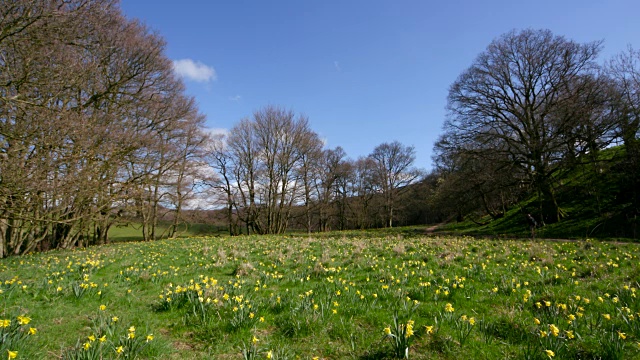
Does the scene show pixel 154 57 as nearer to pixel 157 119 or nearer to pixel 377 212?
pixel 157 119

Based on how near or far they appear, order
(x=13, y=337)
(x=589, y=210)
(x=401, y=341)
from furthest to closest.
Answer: (x=589, y=210) → (x=401, y=341) → (x=13, y=337)

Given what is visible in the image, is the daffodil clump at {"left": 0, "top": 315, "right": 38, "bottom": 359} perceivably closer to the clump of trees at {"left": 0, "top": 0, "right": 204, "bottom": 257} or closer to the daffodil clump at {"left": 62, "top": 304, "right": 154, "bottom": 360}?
the daffodil clump at {"left": 62, "top": 304, "right": 154, "bottom": 360}

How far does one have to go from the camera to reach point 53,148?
945 cm

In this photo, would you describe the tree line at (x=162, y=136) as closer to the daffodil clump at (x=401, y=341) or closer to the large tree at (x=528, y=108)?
the large tree at (x=528, y=108)

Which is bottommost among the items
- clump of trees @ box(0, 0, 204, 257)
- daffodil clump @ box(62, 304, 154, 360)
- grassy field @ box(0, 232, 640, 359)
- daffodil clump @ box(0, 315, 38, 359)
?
grassy field @ box(0, 232, 640, 359)

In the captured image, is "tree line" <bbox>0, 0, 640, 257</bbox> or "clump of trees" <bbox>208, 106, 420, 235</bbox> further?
"clump of trees" <bbox>208, 106, 420, 235</bbox>

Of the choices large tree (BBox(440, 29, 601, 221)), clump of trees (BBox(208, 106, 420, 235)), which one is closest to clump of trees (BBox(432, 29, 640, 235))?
large tree (BBox(440, 29, 601, 221))

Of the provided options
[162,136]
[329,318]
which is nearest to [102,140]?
[162,136]

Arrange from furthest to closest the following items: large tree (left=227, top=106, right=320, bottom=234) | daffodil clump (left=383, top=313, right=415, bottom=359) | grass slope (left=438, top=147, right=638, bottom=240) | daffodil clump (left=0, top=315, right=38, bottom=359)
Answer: large tree (left=227, top=106, right=320, bottom=234) → grass slope (left=438, top=147, right=638, bottom=240) → daffodil clump (left=383, top=313, right=415, bottom=359) → daffodil clump (left=0, top=315, right=38, bottom=359)

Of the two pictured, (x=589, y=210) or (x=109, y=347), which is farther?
(x=589, y=210)

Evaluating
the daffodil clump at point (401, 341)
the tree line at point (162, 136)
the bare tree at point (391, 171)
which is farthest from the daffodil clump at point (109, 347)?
the bare tree at point (391, 171)

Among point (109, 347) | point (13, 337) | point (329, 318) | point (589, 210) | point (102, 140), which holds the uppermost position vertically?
point (102, 140)

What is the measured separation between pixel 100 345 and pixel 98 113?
15.0 meters

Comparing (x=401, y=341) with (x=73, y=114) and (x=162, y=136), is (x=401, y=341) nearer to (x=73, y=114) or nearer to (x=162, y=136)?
(x=73, y=114)
